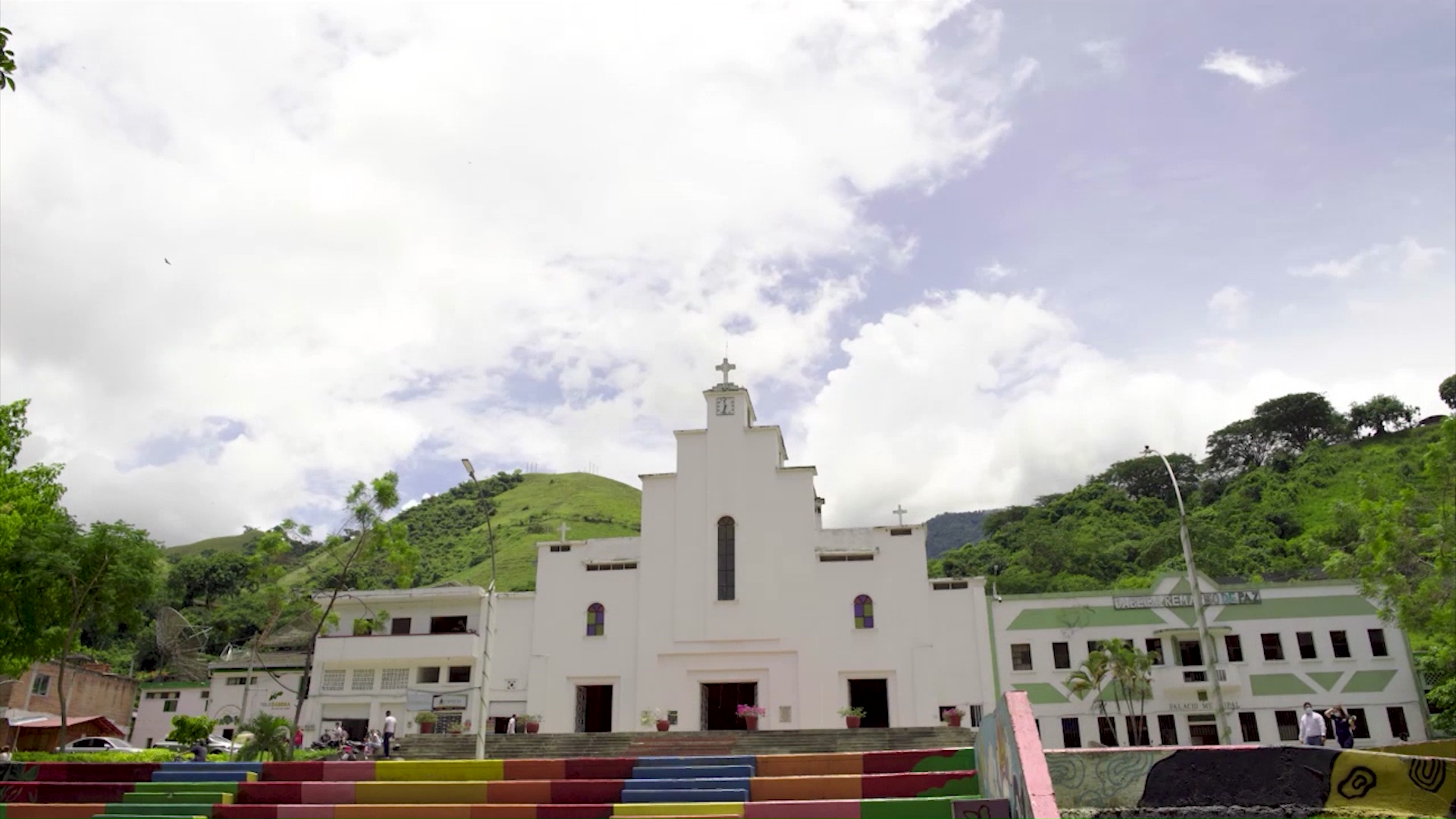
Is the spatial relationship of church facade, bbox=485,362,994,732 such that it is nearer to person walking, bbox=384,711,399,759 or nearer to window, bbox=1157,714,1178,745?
Answer: window, bbox=1157,714,1178,745

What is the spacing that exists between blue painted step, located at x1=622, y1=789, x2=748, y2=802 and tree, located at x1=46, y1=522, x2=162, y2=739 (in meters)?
22.8

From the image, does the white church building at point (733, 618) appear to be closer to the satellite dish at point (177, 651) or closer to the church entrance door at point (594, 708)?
the church entrance door at point (594, 708)

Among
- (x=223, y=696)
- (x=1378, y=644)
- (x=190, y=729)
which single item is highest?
(x=1378, y=644)

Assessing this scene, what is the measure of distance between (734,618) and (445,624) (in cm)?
1312

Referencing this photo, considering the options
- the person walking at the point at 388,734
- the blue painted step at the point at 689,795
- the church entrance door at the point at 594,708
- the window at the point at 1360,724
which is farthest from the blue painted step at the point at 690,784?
the window at the point at 1360,724

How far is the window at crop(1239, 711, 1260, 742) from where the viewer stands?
30547mm

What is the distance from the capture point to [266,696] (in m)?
43.5

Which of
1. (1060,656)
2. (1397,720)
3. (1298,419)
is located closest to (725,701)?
(1060,656)

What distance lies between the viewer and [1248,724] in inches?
1209

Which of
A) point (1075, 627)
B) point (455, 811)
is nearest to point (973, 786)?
point (455, 811)

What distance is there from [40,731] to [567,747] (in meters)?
29.0

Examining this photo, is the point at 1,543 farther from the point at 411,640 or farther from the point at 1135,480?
the point at 1135,480

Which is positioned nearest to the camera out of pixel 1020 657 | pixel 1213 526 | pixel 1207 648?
pixel 1207 648

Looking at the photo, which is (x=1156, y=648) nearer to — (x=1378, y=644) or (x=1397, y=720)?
(x=1378, y=644)
